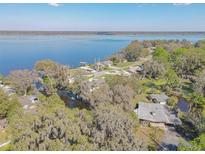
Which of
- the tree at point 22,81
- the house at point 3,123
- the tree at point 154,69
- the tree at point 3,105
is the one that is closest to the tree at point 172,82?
the tree at point 154,69

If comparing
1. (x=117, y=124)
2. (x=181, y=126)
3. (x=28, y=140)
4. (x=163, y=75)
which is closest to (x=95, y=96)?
(x=181, y=126)

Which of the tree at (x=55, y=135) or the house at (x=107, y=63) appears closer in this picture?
the tree at (x=55, y=135)

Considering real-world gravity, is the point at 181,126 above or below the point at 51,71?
below

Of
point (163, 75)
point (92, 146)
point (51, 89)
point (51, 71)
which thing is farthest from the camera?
point (163, 75)

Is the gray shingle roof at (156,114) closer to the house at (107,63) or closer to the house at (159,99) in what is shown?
the house at (159,99)

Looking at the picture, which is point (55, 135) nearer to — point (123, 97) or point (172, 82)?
point (123, 97)

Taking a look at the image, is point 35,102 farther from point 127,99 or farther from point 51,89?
point 127,99

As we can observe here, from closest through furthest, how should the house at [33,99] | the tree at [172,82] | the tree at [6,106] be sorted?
the tree at [6,106]
the house at [33,99]
the tree at [172,82]

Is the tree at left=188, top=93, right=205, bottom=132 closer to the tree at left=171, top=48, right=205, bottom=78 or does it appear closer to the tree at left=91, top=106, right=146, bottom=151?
the tree at left=91, top=106, right=146, bottom=151
